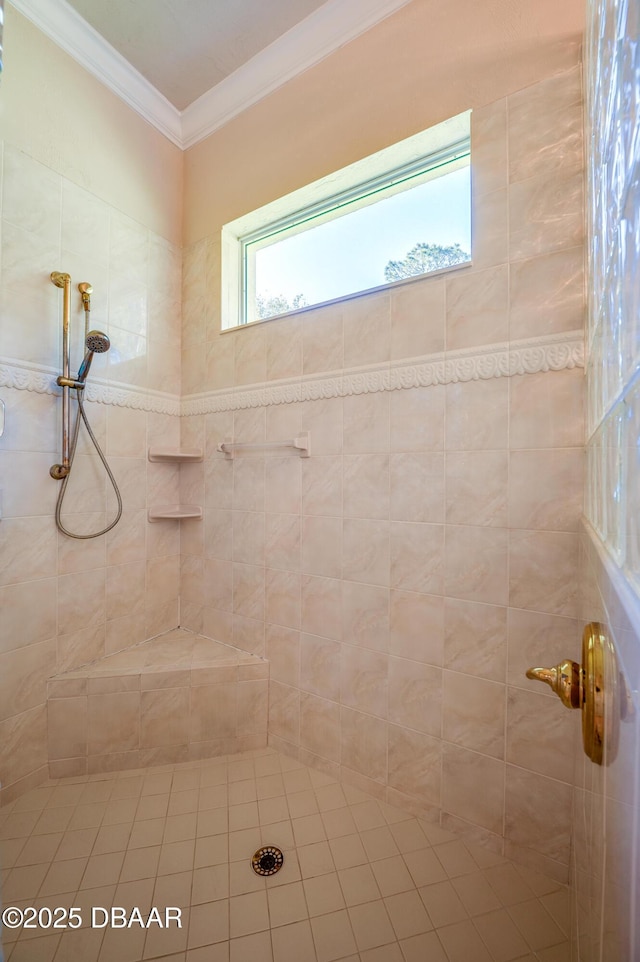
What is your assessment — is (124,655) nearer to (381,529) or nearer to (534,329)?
(381,529)

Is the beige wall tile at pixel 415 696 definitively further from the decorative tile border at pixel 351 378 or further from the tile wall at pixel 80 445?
the tile wall at pixel 80 445

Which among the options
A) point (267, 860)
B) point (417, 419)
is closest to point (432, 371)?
point (417, 419)

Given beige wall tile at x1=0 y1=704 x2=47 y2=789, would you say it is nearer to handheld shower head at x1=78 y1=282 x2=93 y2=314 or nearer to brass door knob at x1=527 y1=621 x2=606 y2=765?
handheld shower head at x1=78 y1=282 x2=93 y2=314

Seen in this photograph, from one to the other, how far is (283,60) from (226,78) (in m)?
0.29

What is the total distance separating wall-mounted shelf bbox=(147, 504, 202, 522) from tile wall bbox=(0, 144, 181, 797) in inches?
1.6

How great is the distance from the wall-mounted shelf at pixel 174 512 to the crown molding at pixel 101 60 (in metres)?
1.78

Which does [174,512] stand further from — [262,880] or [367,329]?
[262,880]

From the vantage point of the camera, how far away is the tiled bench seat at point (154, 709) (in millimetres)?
1491

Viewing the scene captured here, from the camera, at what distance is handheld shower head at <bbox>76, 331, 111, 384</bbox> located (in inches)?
59.7

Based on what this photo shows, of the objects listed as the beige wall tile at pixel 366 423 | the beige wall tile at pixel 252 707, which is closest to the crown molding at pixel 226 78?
the beige wall tile at pixel 366 423

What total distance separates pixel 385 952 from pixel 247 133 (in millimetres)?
2802

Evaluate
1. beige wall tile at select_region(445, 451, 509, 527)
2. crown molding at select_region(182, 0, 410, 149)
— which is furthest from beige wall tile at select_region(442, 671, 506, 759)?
crown molding at select_region(182, 0, 410, 149)

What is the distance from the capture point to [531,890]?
1.07 meters

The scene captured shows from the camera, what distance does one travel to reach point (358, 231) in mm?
1611
